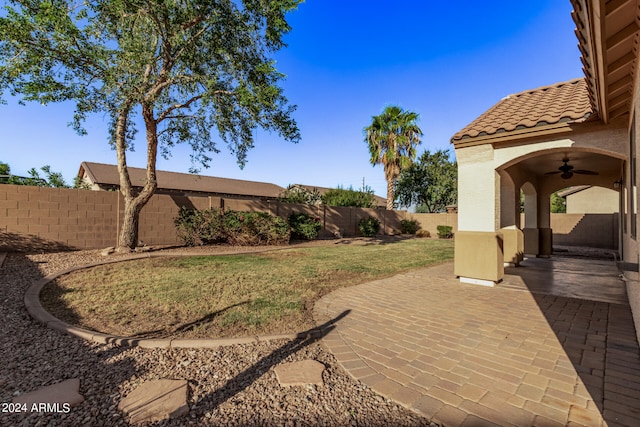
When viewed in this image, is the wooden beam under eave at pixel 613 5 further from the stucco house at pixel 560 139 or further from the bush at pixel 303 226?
the bush at pixel 303 226

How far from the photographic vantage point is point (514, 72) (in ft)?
39.3

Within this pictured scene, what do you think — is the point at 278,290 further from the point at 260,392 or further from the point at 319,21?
the point at 319,21

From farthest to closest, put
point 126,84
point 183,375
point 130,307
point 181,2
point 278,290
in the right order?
1. point 181,2
2. point 126,84
3. point 278,290
4. point 130,307
5. point 183,375

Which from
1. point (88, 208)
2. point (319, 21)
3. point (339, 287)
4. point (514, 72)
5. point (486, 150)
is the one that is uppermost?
point (319, 21)

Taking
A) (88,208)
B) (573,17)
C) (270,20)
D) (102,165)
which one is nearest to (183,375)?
(573,17)

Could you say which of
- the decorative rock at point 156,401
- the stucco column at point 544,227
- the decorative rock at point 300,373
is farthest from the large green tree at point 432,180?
the decorative rock at point 156,401

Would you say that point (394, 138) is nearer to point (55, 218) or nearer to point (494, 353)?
point (55, 218)

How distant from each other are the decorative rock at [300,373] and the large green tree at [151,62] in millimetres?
7666

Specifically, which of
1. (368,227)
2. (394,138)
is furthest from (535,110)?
(394,138)

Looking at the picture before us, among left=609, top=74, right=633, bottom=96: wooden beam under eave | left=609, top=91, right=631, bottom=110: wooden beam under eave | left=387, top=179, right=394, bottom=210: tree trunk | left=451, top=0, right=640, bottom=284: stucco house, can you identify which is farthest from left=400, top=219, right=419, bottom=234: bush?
left=609, top=74, right=633, bottom=96: wooden beam under eave

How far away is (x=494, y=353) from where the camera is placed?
3152 millimetres

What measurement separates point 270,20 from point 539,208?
1189cm

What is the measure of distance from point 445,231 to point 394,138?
795 cm

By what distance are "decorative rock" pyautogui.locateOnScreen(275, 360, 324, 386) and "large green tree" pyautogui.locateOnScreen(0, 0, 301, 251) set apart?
7.67m
